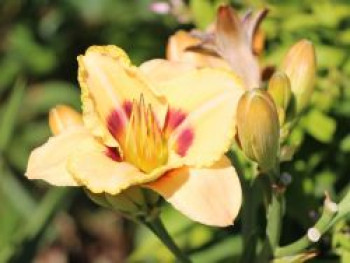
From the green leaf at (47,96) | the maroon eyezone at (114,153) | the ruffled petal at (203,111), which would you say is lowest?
the green leaf at (47,96)

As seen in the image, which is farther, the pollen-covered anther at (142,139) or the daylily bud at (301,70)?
the daylily bud at (301,70)

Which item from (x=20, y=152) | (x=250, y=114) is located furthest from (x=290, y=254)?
(x=20, y=152)

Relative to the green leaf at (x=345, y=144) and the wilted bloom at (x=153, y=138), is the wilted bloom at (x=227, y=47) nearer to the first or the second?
the wilted bloom at (x=153, y=138)

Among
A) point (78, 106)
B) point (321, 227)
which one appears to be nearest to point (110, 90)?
point (321, 227)

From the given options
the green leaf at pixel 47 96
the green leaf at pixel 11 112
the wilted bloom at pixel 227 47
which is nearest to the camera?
the wilted bloom at pixel 227 47

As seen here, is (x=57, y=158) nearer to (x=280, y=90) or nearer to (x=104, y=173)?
(x=104, y=173)

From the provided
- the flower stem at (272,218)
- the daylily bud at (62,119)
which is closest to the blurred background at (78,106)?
the flower stem at (272,218)

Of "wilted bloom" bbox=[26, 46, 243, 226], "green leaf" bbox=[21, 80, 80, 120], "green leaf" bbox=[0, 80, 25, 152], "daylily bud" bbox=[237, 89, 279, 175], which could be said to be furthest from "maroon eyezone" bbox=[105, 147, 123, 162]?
"green leaf" bbox=[21, 80, 80, 120]
